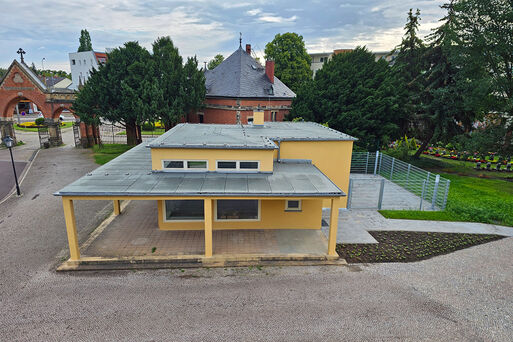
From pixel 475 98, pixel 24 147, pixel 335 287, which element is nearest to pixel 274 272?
pixel 335 287

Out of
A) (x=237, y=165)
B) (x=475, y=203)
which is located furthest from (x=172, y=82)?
(x=475, y=203)

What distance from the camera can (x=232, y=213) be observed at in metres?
12.3

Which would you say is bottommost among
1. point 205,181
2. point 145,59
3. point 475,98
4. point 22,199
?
→ point 22,199

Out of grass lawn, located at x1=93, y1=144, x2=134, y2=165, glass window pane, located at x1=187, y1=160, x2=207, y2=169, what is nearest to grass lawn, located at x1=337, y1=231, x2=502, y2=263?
glass window pane, located at x1=187, y1=160, x2=207, y2=169

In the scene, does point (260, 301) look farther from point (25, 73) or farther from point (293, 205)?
point (25, 73)

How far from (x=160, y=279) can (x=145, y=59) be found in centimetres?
2456

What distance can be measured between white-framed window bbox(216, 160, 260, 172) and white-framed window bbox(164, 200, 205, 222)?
5.90ft

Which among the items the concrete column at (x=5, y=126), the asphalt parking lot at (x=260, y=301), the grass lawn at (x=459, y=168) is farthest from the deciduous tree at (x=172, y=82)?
the grass lawn at (x=459, y=168)

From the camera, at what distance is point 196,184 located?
10219mm

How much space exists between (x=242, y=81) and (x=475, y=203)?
912 inches

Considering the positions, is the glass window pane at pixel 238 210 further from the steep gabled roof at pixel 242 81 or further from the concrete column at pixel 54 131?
the concrete column at pixel 54 131

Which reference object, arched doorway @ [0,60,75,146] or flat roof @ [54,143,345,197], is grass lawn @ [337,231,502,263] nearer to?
flat roof @ [54,143,345,197]

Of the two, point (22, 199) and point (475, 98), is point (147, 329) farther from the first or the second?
point (475, 98)

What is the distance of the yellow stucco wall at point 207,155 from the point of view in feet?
37.0
